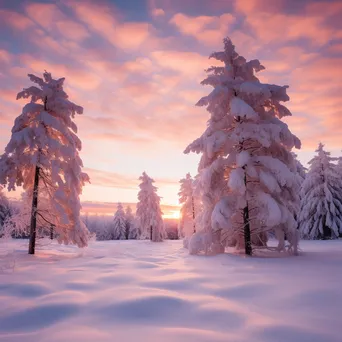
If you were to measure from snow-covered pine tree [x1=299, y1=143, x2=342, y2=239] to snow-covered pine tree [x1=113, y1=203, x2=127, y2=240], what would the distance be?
151 ft

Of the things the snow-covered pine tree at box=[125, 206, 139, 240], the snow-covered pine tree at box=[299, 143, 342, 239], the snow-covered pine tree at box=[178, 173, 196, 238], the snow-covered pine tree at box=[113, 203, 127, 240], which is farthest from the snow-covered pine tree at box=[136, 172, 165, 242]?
the snow-covered pine tree at box=[125, 206, 139, 240]

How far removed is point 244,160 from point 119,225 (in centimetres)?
6012

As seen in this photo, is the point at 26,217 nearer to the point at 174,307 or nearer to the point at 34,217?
the point at 34,217

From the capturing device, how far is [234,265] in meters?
8.49

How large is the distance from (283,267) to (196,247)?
4.06m

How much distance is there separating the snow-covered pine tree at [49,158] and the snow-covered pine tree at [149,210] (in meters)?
26.5

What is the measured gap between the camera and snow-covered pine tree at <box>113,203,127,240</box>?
6612cm

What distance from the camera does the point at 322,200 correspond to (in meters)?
28.3

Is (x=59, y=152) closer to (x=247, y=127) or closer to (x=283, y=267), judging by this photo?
(x=247, y=127)

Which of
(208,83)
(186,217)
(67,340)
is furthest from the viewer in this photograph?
(186,217)

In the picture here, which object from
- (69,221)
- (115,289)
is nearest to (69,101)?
(69,221)

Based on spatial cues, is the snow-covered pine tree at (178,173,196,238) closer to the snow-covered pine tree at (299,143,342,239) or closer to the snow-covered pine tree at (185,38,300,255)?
the snow-covered pine tree at (299,143,342,239)

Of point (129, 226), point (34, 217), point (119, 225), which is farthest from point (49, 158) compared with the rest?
point (129, 226)

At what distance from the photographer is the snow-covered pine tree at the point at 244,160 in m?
10.9
